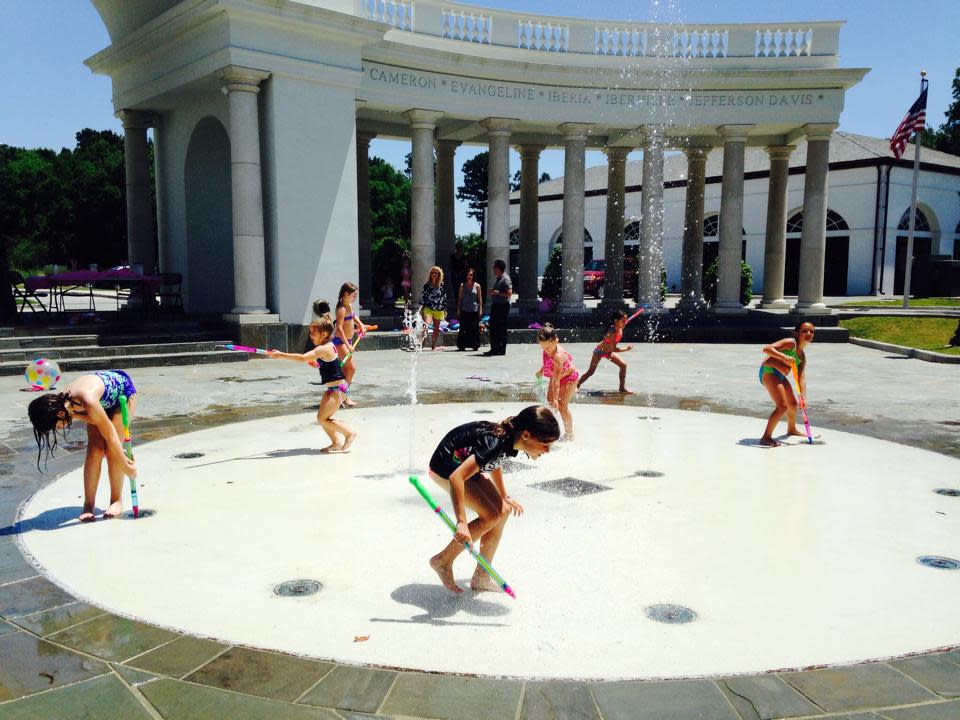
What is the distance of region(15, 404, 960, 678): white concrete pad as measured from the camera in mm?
4066

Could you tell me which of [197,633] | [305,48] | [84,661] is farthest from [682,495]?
[305,48]

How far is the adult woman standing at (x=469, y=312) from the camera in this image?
61.4ft

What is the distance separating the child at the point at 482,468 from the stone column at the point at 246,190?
1374 cm

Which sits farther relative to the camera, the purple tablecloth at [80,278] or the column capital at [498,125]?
the column capital at [498,125]

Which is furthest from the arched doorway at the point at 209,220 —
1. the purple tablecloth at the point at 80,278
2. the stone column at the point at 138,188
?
the purple tablecloth at the point at 80,278

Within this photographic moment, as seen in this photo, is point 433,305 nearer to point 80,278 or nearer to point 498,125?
point 498,125

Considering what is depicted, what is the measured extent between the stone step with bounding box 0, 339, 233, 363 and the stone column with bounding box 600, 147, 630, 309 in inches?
575

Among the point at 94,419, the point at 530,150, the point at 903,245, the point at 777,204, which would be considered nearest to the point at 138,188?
the point at 530,150

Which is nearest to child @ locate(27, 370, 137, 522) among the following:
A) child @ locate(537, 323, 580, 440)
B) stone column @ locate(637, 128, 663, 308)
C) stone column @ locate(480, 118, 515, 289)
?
child @ locate(537, 323, 580, 440)

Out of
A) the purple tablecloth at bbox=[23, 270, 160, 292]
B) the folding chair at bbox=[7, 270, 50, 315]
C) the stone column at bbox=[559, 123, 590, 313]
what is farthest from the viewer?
the stone column at bbox=[559, 123, 590, 313]

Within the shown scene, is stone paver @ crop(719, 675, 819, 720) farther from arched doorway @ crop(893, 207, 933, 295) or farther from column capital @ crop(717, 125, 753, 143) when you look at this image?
arched doorway @ crop(893, 207, 933, 295)

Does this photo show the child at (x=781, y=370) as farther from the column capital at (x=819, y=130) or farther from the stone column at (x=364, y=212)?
the column capital at (x=819, y=130)

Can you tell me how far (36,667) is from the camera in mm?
3775

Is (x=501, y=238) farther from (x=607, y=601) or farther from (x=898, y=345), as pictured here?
(x=607, y=601)
